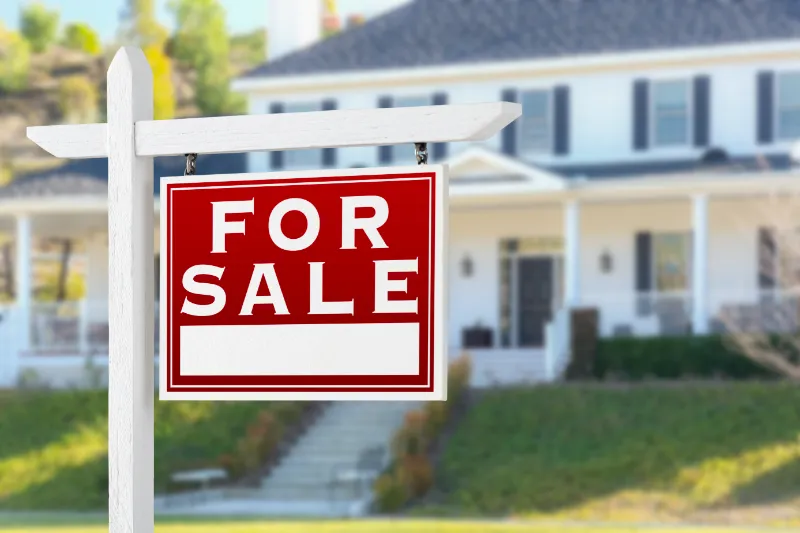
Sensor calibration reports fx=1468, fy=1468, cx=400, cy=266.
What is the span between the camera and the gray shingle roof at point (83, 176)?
96.5 ft

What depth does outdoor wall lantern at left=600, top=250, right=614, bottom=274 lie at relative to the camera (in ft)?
92.8

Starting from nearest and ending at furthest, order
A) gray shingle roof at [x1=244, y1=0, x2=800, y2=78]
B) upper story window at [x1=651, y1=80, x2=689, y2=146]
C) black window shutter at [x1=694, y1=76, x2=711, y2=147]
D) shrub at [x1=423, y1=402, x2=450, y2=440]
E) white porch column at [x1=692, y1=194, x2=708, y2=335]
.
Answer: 1. shrub at [x1=423, y1=402, x2=450, y2=440]
2. white porch column at [x1=692, y1=194, x2=708, y2=335]
3. black window shutter at [x1=694, y1=76, x2=711, y2=147]
4. upper story window at [x1=651, y1=80, x2=689, y2=146]
5. gray shingle roof at [x1=244, y1=0, x2=800, y2=78]

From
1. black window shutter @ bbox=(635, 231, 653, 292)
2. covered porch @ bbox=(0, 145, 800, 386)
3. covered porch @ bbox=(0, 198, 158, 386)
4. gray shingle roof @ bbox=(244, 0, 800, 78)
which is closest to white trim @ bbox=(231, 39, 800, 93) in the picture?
gray shingle roof @ bbox=(244, 0, 800, 78)

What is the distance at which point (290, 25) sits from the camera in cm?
3331

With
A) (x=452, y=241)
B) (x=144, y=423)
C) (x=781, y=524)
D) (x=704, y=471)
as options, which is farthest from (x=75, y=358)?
(x=144, y=423)

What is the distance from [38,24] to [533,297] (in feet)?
199

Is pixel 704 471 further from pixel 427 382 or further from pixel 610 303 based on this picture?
pixel 427 382

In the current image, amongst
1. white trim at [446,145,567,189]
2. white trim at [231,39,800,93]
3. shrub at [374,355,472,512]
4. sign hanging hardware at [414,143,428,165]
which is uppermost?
white trim at [231,39,800,93]

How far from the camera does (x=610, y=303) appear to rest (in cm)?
2691

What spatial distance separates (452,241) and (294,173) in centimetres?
2509

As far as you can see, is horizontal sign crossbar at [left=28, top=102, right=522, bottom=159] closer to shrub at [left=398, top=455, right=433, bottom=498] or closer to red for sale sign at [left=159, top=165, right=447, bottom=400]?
red for sale sign at [left=159, top=165, right=447, bottom=400]

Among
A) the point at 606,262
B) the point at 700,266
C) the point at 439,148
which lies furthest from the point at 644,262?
the point at 439,148

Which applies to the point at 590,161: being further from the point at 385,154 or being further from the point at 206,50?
the point at 206,50

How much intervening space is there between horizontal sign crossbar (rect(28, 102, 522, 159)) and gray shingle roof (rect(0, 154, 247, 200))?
24.1 m
